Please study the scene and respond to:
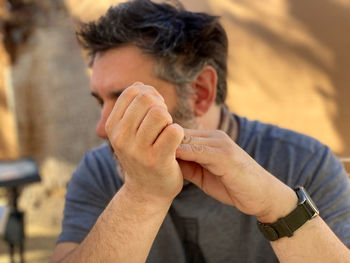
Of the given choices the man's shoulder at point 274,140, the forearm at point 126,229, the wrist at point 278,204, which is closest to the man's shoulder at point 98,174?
the forearm at point 126,229

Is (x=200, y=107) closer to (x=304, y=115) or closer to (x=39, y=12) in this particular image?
(x=304, y=115)

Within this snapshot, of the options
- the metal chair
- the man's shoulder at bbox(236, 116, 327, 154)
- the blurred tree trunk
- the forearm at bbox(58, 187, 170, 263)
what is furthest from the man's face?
the blurred tree trunk

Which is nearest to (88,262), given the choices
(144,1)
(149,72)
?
(149,72)

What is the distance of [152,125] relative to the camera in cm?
69

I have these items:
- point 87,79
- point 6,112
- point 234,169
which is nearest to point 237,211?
point 234,169

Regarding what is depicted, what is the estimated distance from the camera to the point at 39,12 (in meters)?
4.90

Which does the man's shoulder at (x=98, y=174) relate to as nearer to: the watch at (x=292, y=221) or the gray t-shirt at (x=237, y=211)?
the gray t-shirt at (x=237, y=211)

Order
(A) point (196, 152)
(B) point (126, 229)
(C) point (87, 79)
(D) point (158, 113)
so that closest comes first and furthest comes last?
(D) point (158, 113) → (A) point (196, 152) → (B) point (126, 229) → (C) point (87, 79)

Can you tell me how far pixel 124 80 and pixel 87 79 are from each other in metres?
3.79

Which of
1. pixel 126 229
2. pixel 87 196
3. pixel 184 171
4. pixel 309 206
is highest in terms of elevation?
pixel 309 206

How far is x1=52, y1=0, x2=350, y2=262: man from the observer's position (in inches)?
31.0

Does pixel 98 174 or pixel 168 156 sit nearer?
pixel 168 156

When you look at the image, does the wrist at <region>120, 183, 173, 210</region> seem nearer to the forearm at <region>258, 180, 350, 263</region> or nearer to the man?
the man

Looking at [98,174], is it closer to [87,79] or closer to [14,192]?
[14,192]
